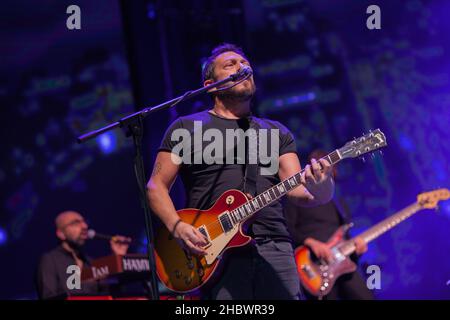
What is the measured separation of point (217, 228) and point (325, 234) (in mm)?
2968

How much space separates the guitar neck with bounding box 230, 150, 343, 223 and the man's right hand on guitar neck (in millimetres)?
223

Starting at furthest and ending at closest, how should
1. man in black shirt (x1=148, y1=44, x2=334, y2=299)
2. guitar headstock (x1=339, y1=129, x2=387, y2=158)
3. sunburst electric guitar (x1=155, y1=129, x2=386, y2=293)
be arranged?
guitar headstock (x1=339, y1=129, x2=387, y2=158) < sunburst electric guitar (x1=155, y1=129, x2=386, y2=293) < man in black shirt (x1=148, y1=44, x2=334, y2=299)

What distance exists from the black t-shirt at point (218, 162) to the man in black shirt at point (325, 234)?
2.59 metres

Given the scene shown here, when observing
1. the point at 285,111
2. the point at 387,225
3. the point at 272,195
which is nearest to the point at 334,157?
the point at 272,195

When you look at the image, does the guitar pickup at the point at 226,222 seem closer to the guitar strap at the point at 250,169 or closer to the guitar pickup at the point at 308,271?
the guitar strap at the point at 250,169

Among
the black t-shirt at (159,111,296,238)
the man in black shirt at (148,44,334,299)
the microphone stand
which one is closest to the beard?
the man in black shirt at (148,44,334,299)

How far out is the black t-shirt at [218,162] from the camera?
13.4ft

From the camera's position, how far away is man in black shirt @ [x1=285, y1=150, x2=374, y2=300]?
6.66m

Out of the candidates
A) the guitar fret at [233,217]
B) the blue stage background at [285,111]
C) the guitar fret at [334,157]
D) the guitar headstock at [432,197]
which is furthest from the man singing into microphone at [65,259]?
the guitar headstock at [432,197]

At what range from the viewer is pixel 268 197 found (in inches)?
160

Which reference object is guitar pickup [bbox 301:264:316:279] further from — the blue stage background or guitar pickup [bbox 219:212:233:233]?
guitar pickup [bbox 219:212:233:233]
